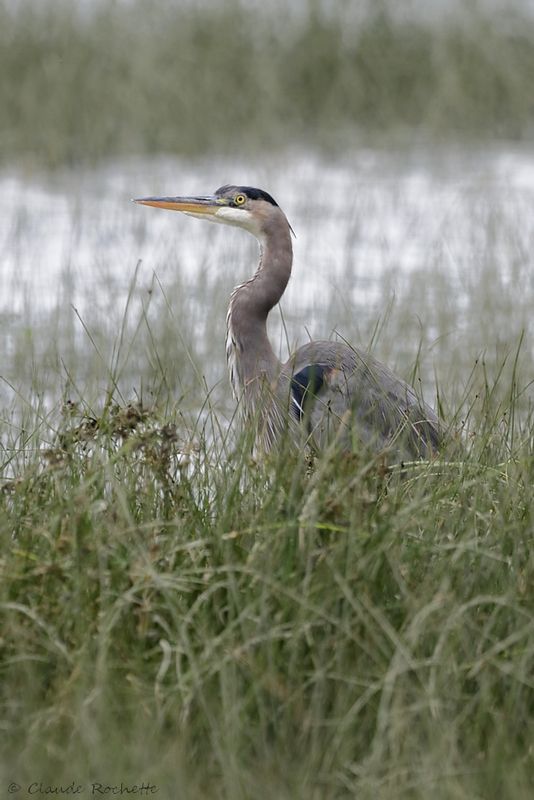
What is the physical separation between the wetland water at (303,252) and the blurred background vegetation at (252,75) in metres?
0.50

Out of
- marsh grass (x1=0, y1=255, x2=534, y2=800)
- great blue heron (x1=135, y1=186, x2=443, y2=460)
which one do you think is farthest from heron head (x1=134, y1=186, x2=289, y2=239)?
marsh grass (x1=0, y1=255, x2=534, y2=800)

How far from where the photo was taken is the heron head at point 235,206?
4906 mm

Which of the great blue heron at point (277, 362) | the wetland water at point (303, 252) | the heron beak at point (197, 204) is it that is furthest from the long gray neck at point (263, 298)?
the wetland water at point (303, 252)

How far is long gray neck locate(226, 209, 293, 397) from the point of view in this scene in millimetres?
4871

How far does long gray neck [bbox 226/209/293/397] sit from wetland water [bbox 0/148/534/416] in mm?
562

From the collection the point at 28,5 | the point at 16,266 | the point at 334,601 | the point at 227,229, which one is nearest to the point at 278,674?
the point at 334,601

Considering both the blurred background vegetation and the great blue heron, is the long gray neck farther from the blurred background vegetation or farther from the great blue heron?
the blurred background vegetation

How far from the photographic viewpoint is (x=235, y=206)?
16.5 ft

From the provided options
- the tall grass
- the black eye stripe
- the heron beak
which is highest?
the black eye stripe

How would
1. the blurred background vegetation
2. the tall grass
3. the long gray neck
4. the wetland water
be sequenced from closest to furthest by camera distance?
1. the tall grass
2. the long gray neck
3. the wetland water
4. the blurred background vegetation

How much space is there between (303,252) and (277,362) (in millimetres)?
3656

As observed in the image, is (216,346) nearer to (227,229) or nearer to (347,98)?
(227,229)

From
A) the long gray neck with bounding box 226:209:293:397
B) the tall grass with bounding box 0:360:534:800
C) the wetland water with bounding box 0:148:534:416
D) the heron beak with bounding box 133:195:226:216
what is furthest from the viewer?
the wetland water with bounding box 0:148:534:416

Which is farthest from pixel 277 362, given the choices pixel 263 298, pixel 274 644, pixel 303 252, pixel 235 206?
pixel 303 252
